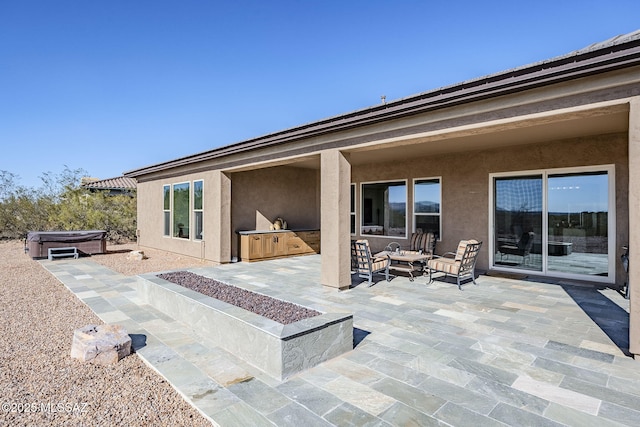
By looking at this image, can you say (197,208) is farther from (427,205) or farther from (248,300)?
(248,300)

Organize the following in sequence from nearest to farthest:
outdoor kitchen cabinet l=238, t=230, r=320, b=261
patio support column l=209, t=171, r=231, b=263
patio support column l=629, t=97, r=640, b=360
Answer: patio support column l=629, t=97, r=640, b=360, patio support column l=209, t=171, r=231, b=263, outdoor kitchen cabinet l=238, t=230, r=320, b=261

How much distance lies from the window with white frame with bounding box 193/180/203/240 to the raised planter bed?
22.7 ft

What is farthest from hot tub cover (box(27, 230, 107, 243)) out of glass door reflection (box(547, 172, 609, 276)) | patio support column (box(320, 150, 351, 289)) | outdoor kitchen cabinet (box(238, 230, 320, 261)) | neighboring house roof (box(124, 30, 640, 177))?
glass door reflection (box(547, 172, 609, 276))

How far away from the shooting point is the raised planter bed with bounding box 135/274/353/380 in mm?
3201

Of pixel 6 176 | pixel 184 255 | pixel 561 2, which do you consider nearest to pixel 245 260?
pixel 184 255

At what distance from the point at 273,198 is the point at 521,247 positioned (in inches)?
293

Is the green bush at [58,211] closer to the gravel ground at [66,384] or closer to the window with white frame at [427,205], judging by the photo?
the gravel ground at [66,384]

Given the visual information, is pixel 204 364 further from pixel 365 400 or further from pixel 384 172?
pixel 384 172

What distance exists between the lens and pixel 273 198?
38.6 ft

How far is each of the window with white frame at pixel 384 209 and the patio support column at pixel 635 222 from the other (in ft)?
21.8

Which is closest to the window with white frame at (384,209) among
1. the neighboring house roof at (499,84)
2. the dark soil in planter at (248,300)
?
the neighboring house roof at (499,84)

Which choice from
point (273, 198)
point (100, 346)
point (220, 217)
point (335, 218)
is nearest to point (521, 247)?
point (335, 218)

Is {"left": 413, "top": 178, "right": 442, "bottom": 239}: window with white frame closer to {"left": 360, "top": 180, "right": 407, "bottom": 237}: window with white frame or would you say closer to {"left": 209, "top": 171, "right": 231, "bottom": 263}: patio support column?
{"left": 360, "top": 180, "right": 407, "bottom": 237}: window with white frame

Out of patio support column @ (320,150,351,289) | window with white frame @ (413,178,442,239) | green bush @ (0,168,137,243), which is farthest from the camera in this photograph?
green bush @ (0,168,137,243)
